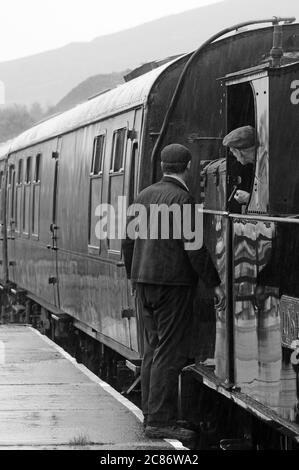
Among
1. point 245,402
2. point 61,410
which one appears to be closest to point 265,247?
point 245,402

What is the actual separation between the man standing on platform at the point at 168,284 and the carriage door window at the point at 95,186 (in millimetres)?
3658

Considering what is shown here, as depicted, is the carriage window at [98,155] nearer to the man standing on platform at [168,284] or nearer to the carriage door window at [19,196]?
the man standing on platform at [168,284]

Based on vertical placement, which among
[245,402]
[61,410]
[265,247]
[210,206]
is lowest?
[61,410]

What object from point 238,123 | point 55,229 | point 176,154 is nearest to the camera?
point 238,123

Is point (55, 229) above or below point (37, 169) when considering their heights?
below

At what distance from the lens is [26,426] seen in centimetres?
846

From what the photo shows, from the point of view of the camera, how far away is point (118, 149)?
10.8 meters

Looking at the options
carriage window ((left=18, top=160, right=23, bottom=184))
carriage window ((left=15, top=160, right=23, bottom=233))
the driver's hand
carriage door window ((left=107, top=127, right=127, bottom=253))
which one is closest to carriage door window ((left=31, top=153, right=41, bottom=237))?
carriage window ((left=18, top=160, right=23, bottom=184))

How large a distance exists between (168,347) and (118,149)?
3318 millimetres

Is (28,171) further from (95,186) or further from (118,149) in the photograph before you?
(118,149)

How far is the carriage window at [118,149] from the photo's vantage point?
34.6ft

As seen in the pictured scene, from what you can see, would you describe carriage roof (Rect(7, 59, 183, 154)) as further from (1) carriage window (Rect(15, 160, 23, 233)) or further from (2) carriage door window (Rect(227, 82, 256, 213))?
(2) carriage door window (Rect(227, 82, 256, 213))

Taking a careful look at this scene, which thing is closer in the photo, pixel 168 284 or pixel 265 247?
pixel 265 247

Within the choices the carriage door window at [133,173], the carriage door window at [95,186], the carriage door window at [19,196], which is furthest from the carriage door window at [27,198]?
the carriage door window at [133,173]
